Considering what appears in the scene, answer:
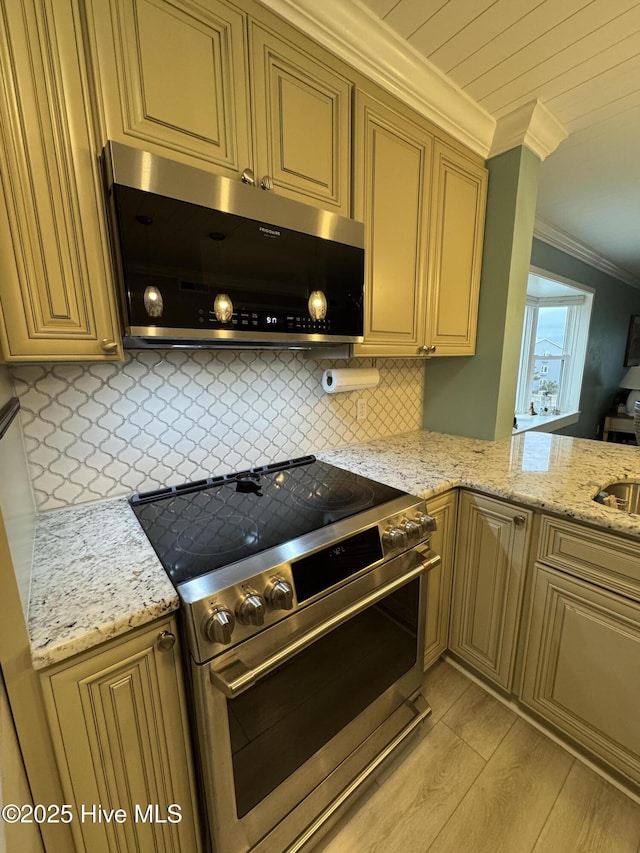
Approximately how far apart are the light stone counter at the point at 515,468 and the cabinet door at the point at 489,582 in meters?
0.09

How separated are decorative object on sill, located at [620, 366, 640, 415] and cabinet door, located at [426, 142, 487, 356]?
12.9ft

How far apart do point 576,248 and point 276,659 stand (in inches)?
154

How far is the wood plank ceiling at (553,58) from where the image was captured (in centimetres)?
110

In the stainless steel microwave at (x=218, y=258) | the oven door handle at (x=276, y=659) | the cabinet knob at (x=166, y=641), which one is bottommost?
the oven door handle at (x=276, y=659)

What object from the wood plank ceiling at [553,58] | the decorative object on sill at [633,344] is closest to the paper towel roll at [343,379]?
the wood plank ceiling at [553,58]

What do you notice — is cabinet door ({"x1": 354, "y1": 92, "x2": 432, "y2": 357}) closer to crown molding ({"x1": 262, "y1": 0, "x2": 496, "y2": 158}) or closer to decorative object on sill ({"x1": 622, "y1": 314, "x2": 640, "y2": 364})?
crown molding ({"x1": 262, "y1": 0, "x2": 496, "y2": 158})

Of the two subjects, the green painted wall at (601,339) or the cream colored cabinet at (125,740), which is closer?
the cream colored cabinet at (125,740)

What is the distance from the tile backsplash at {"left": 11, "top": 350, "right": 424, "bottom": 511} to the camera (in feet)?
3.51

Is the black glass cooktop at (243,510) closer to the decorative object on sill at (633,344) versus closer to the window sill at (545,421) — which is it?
the window sill at (545,421)

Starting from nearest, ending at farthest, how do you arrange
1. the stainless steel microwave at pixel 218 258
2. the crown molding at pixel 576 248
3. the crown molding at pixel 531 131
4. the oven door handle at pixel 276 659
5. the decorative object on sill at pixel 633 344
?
the oven door handle at pixel 276 659, the stainless steel microwave at pixel 218 258, the crown molding at pixel 531 131, the crown molding at pixel 576 248, the decorative object on sill at pixel 633 344

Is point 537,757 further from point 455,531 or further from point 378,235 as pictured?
point 378,235

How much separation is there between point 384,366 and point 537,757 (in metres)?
1.69

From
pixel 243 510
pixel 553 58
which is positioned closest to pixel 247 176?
pixel 243 510

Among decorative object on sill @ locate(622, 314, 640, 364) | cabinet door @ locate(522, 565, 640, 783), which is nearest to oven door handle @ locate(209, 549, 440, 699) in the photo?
cabinet door @ locate(522, 565, 640, 783)
